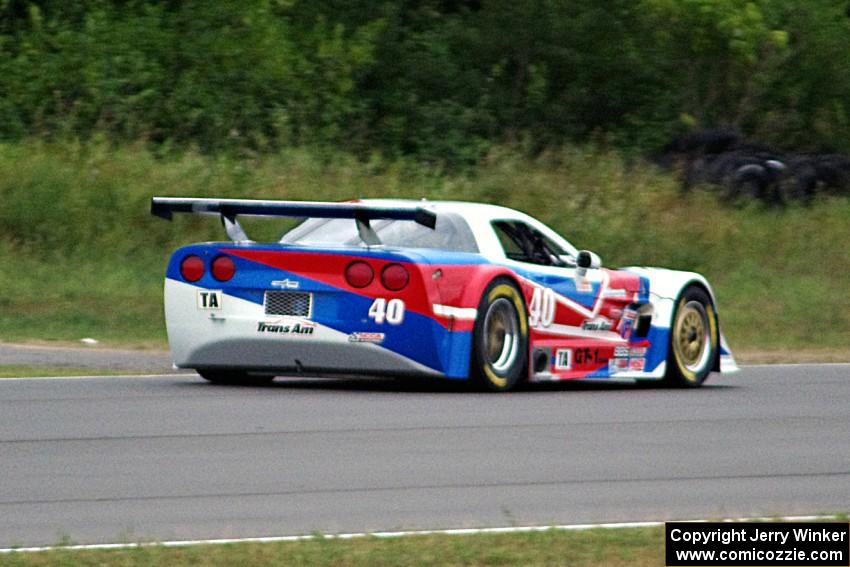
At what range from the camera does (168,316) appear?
1173cm

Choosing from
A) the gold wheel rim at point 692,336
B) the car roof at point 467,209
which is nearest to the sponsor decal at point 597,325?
the gold wheel rim at point 692,336

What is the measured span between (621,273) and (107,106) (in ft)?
51.8

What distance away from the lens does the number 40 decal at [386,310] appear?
11.1 metres

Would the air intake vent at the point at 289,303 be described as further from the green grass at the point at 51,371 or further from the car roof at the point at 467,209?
the green grass at the point at 51,371

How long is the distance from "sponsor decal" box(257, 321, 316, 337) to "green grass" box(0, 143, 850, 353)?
25.0 ft

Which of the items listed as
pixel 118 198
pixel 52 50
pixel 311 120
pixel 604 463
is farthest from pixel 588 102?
pixel 604 463

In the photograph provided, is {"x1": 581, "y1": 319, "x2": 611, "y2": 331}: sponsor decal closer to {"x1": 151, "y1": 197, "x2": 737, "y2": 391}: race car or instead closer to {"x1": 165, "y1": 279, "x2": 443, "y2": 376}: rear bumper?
{"x1": 151, "y1": 197, "x2": 737, "y2": 391}: race car

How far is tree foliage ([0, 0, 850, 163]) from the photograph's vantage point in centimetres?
2784

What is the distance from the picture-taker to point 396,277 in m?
11.2

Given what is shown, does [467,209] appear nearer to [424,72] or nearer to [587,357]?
[587,357]

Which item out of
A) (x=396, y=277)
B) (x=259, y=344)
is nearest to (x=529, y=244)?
(x=396, y=277)

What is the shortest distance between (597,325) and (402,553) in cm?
667

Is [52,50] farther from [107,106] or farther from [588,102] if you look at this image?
[588,102]

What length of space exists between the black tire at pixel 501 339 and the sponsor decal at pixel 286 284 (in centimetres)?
121
